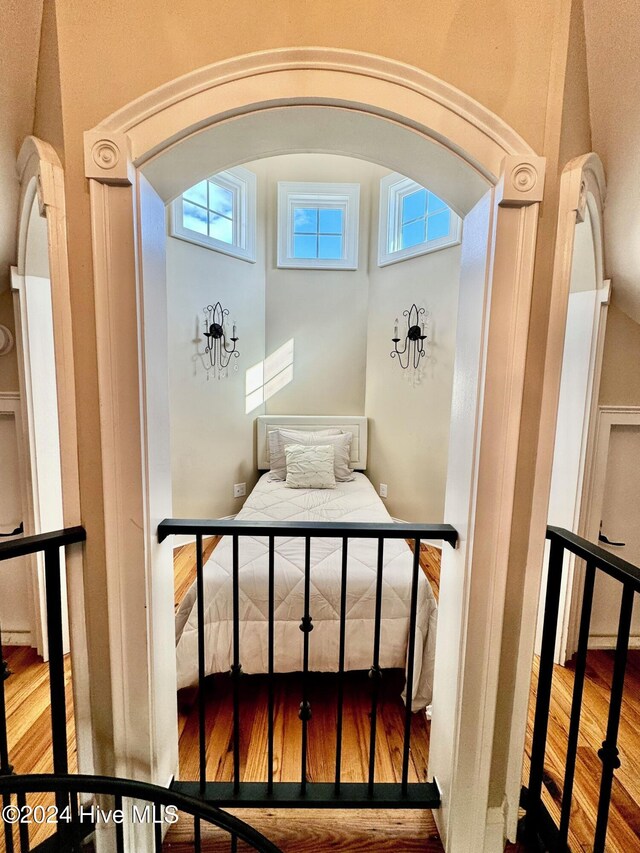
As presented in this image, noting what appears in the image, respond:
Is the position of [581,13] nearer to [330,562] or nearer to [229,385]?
[330,562]

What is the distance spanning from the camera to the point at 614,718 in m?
1.04

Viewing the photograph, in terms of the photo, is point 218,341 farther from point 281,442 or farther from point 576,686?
point 576,686

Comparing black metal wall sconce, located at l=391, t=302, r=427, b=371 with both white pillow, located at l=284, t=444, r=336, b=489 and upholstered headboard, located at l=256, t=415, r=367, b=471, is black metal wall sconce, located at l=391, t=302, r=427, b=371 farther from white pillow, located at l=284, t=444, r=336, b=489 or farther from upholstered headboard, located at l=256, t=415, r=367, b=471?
white pillow, located at l=284, t=444, r=336, b=489

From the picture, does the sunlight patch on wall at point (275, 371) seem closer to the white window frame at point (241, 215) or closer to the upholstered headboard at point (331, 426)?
the upholstered headboard at point (331, 426)

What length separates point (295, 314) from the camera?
13.9ft

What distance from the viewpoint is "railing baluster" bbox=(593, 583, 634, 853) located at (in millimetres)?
1015

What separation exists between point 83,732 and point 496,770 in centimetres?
135

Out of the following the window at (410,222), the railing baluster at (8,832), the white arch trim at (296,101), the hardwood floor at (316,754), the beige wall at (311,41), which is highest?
the window at (410,222)

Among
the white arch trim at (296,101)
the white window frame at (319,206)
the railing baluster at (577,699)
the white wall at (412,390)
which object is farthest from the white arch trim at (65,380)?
the white window frame at (319,206)

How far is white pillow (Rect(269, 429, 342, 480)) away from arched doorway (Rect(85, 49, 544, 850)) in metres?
2.58

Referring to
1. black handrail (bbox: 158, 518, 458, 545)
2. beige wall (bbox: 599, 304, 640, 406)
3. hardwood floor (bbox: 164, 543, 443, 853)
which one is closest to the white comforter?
hardwood floor (bbox: 164, 543, 443, 853)

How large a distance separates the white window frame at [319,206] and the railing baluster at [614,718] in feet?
12.6

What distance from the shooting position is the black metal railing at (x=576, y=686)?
1.02 m

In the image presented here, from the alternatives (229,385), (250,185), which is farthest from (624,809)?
(250,185)
